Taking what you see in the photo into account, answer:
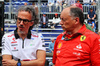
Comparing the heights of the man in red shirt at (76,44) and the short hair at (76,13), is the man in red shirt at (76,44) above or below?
below

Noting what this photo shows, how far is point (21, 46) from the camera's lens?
186 cm

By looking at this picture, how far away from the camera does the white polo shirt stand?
184cm

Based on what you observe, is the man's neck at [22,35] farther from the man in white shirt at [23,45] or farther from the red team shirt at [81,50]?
the red team shirt at [81,50]

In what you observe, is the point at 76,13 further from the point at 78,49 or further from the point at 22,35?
the point at 22,35

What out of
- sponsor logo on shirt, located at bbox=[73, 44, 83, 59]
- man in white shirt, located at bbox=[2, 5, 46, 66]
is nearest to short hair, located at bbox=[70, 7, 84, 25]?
sponsor logo on shirt, located at bbox=[73, 44, 83, 59]

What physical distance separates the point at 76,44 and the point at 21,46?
0.54 metres

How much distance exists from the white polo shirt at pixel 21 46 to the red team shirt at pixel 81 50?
254 mm

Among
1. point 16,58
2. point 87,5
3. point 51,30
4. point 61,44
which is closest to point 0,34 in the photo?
point 16,58

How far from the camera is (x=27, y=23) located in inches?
73.5

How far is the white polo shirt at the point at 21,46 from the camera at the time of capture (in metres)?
1.84

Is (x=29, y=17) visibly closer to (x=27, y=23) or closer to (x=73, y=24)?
(x=27, y=23)

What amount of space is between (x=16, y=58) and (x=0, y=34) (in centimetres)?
122

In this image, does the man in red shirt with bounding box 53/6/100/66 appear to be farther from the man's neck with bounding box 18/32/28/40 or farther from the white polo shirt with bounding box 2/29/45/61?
the man's neck with bounding box 18/32/28/40

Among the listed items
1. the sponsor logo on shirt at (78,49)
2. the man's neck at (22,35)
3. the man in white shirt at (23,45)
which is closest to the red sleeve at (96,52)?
the sponsor logo on shirt at (78,49)
